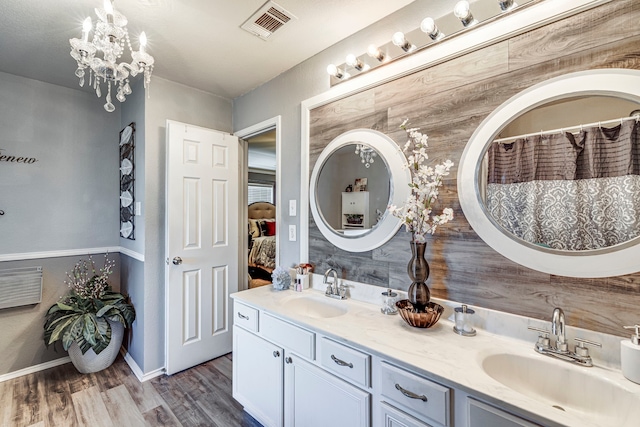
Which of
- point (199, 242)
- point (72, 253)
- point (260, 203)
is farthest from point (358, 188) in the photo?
point (260, 203)

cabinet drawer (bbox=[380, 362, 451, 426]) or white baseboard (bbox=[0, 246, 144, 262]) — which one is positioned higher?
white baseboard (bbox=[0, 246, 144, 262])

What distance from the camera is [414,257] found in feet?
4.43

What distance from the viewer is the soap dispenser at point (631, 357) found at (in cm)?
88

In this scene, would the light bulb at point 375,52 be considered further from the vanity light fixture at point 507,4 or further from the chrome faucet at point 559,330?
the chrome faucet at point 559,330

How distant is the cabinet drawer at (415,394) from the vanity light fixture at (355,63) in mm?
1596

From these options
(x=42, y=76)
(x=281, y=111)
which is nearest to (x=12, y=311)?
(x=42, y=76)

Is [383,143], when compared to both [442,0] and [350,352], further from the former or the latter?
[350,352]

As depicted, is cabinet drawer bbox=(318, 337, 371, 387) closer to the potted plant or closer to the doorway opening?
the doorway opening

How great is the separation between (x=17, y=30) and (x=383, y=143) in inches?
92.5

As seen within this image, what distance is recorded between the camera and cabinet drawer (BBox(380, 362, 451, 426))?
95 centimetres

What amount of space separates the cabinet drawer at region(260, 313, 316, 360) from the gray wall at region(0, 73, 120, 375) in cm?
215

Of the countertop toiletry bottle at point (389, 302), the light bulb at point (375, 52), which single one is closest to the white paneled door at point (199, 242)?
the light bulb at point (375, 52)

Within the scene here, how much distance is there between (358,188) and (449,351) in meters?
1.01

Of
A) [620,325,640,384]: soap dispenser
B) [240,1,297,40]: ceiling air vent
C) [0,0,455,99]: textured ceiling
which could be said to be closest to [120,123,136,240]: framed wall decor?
[0,0,455,99]: textured ceiling
